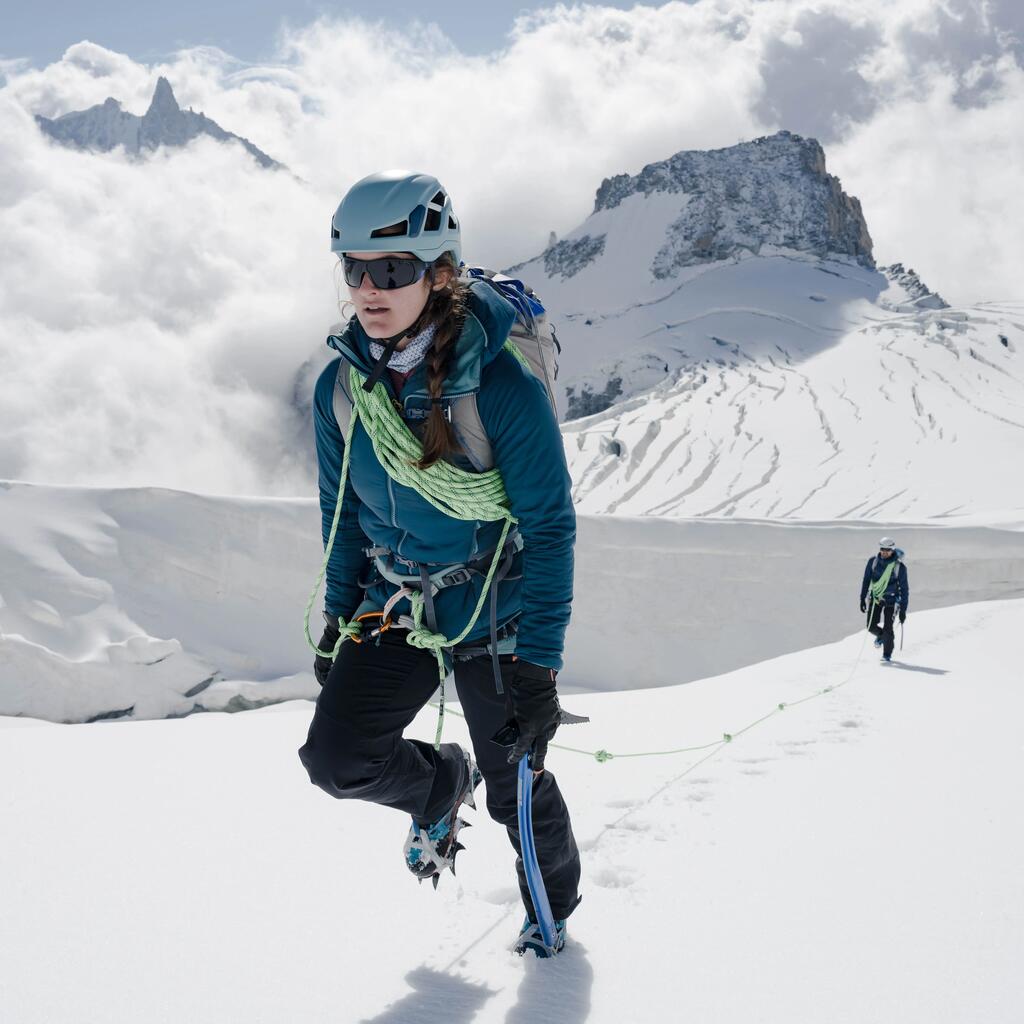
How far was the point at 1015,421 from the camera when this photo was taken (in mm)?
45000

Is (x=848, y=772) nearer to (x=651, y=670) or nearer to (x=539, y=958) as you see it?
(x=539, y=958)

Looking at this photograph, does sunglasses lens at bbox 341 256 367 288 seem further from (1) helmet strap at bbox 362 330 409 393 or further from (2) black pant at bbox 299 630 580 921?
(2) black pant at bbox 299 630 580 921

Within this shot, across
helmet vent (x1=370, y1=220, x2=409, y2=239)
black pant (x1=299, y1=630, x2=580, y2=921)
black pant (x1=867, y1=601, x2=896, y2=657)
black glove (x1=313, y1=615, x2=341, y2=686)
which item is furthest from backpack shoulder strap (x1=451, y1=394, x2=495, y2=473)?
black pant (x1=867, y1=601, x2=896, y2=657)

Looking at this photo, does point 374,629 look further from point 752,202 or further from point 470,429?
point 752,202

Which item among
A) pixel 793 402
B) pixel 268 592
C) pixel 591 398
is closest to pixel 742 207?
pixel 591 398

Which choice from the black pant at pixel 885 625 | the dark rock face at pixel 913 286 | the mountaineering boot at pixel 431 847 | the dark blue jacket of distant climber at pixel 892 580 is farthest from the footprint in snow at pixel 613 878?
the dark rock face at pixel 913 286

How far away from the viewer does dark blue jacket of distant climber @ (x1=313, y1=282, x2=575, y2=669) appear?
2172mm

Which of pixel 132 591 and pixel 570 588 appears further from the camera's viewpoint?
pixel 132 591

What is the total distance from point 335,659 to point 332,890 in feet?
2.37

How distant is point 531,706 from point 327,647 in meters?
0.73

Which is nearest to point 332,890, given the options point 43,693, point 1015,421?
point 43,693

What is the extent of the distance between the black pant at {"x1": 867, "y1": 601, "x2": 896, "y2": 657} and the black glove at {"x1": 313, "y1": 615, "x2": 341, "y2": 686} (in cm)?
828

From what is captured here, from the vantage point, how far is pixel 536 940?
2314mm

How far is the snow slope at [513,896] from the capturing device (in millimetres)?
2053
